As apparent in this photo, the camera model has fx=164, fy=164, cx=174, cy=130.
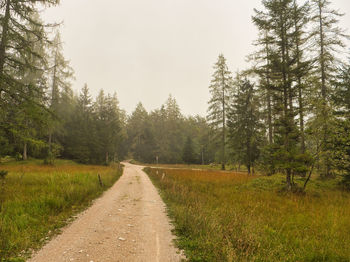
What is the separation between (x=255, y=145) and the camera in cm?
A: 2014

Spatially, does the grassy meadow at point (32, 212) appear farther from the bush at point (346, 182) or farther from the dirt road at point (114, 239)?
the bush at point (346, 182)

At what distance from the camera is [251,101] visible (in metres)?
21.1

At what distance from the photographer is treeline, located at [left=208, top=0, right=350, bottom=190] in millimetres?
8602

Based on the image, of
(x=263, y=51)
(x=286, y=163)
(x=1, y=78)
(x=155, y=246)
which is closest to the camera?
(x=155, y=246)

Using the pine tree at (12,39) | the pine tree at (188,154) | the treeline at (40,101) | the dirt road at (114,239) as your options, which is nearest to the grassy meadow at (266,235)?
the dirt road at (114,239)

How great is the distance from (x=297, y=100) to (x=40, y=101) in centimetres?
2067

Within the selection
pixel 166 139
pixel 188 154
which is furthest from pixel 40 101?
pixel 166 139

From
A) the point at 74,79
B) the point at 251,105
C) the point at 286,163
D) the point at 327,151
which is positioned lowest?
the point at 286,163

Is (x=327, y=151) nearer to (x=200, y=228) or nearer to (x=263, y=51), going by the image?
(x=200, y=228)

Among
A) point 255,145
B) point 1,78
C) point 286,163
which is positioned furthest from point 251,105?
point 1,78

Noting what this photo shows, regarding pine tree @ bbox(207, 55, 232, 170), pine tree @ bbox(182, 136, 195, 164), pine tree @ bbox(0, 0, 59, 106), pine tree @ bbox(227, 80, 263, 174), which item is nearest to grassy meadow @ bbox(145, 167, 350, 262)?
pine tree @ bbox(0, 0, 59, 106)

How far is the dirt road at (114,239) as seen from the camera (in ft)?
11.7

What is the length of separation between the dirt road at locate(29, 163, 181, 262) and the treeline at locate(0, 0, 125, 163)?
24.6 feet

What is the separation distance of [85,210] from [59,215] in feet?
3.36
